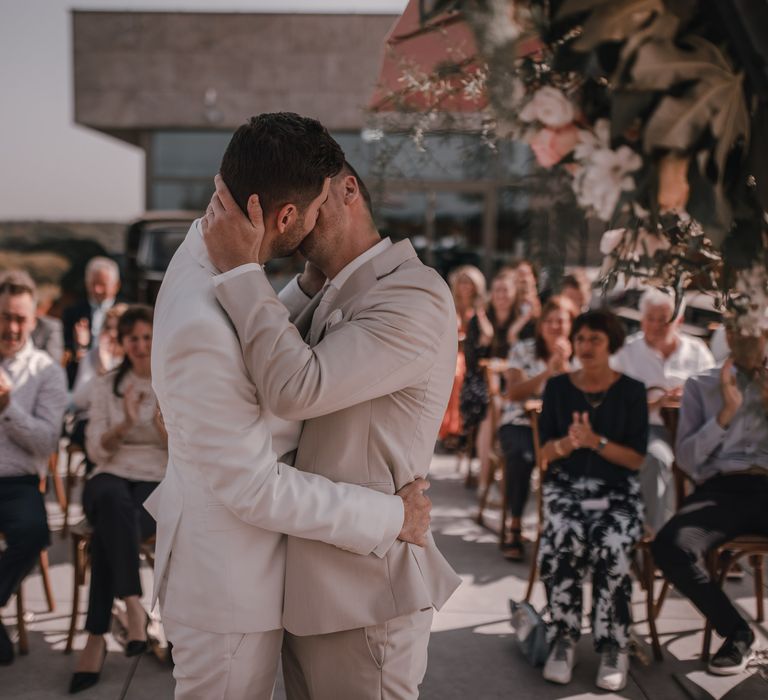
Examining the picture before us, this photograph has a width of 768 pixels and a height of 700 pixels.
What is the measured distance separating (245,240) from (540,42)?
2.36 ft

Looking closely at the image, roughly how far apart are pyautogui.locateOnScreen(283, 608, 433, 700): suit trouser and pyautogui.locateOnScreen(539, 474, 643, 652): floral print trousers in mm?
1997

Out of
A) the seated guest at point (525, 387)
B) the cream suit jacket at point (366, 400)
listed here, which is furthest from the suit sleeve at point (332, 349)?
the seated guest at point (525, 387)

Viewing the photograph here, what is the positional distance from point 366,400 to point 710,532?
8.49 feet

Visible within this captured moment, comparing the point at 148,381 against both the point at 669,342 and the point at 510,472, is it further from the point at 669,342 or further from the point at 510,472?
the point at 669,342

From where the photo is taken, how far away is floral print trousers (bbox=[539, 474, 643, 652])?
Result: 3672 millimetres

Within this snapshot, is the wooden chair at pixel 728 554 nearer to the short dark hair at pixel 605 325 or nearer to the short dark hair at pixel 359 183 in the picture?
the short dark hair at pixel 605 325

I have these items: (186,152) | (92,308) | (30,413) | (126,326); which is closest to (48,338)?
(92,308)

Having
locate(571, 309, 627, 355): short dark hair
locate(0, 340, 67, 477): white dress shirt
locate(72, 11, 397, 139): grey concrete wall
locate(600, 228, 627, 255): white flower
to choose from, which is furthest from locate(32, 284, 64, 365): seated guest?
locate(72, 11, 397, 139): grey concrete wall

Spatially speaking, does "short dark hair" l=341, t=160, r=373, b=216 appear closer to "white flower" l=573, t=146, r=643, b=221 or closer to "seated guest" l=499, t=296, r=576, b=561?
"white flower" l=573, t=146, r=643, b=221

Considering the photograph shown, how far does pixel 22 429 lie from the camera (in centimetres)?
398

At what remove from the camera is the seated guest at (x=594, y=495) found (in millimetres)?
3658

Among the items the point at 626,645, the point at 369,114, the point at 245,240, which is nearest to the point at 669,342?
the point at 626,645

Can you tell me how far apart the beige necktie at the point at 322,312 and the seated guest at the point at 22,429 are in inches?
96.8

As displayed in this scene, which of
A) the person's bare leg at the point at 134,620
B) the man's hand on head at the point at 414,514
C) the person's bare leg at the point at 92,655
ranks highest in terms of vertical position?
the man's hand on head at the point at 414,514
